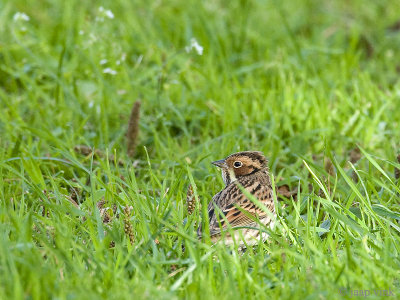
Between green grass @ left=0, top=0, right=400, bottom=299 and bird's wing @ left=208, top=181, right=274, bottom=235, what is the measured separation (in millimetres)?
170

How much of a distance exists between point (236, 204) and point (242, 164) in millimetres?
830

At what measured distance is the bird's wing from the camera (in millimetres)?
4625

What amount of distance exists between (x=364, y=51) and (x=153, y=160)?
14.3 feet

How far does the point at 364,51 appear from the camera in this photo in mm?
9133

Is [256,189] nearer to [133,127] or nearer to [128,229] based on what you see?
[128,229]

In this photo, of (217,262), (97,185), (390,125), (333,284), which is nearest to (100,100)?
(97,185)

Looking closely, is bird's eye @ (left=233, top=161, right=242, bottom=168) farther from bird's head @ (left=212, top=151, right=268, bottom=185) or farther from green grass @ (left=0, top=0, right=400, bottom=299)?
green grass @ (left=0, top=0, right=400, bottom=299)

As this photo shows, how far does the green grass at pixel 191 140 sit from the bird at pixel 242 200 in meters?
0.14

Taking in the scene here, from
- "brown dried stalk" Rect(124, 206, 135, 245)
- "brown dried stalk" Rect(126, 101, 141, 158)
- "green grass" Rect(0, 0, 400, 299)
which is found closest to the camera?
"green grass" Rect(0, 0, 400, 299)

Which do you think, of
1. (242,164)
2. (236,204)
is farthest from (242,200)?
(242,164)

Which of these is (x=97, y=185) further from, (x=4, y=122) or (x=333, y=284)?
(x=333, y=284)

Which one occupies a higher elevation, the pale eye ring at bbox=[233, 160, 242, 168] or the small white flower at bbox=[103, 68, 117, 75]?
the small white flower at bbox=[103, 68, 117, 75]

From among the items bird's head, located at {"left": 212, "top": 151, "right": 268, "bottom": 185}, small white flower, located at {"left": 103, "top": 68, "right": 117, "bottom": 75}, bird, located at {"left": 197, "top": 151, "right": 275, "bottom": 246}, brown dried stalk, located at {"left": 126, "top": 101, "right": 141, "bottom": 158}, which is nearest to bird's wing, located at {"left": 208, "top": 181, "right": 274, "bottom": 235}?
bird, located at {"left": 197, "top": 151, "right": 275, "bottom": 246}

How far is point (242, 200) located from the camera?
4.86m
